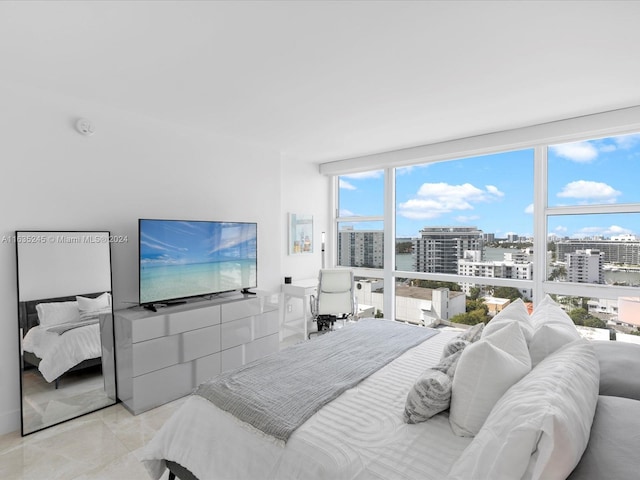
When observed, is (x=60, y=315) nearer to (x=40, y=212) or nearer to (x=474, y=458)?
(x=40, y=212)

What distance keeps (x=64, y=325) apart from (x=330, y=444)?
2.54 meters

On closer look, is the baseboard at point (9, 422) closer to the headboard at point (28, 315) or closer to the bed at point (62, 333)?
the bed at point (62, 333)

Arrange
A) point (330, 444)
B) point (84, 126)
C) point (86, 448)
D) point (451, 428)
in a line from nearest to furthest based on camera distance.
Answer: point (330, 444)
point (451, 428)
point (86, 448)
point (84, 126)

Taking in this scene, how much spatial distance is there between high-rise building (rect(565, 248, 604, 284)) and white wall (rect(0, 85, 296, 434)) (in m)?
3.52

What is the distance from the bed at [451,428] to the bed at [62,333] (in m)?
1.47

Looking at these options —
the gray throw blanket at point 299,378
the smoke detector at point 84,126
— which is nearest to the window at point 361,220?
the gray throw blanket at point 299,378

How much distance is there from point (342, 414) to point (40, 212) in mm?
2803

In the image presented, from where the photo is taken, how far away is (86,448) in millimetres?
2428

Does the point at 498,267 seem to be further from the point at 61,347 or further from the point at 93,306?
the point at 61,347

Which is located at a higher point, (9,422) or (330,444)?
(330,444)

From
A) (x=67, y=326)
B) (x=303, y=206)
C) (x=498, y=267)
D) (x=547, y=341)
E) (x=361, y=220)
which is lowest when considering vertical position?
(x=67, y=326)

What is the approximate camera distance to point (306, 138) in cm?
410

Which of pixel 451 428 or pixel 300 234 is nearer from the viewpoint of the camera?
pixel 451 428

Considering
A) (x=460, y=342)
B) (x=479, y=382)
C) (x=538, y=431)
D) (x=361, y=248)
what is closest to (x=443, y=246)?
(x=361, y=248)
